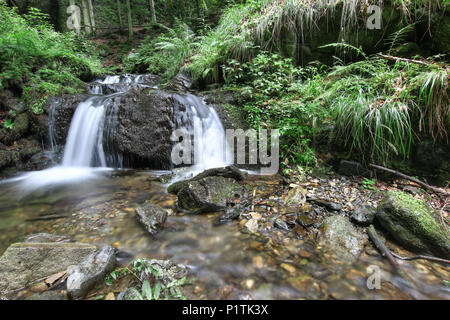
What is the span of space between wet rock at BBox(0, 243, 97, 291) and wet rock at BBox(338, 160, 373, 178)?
338 cm

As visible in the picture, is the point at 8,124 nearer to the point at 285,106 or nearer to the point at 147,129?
the point at 147,129

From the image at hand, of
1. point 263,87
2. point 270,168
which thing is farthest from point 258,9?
point 270,168

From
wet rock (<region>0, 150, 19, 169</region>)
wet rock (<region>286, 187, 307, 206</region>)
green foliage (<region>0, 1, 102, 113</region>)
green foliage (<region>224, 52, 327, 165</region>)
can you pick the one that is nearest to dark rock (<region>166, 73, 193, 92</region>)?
green foliage (<region>224, 52, 327, 165</region>)

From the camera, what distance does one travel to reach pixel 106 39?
14289mm

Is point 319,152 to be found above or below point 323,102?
below

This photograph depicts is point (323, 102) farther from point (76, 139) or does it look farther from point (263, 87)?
point (76, 139)

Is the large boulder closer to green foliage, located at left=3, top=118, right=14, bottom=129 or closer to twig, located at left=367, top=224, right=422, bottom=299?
green foliage, located at left=3, top=118, right=14, bottom=129

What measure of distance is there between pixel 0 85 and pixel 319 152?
6.74m

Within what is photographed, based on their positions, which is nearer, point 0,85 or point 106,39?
point 0,85

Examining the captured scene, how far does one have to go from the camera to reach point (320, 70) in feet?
15.5

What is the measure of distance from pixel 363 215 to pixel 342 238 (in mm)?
477

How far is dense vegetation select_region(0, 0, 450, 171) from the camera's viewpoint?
2.69 metres

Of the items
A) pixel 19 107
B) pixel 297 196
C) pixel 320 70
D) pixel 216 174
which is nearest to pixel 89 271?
pixel 216 174
